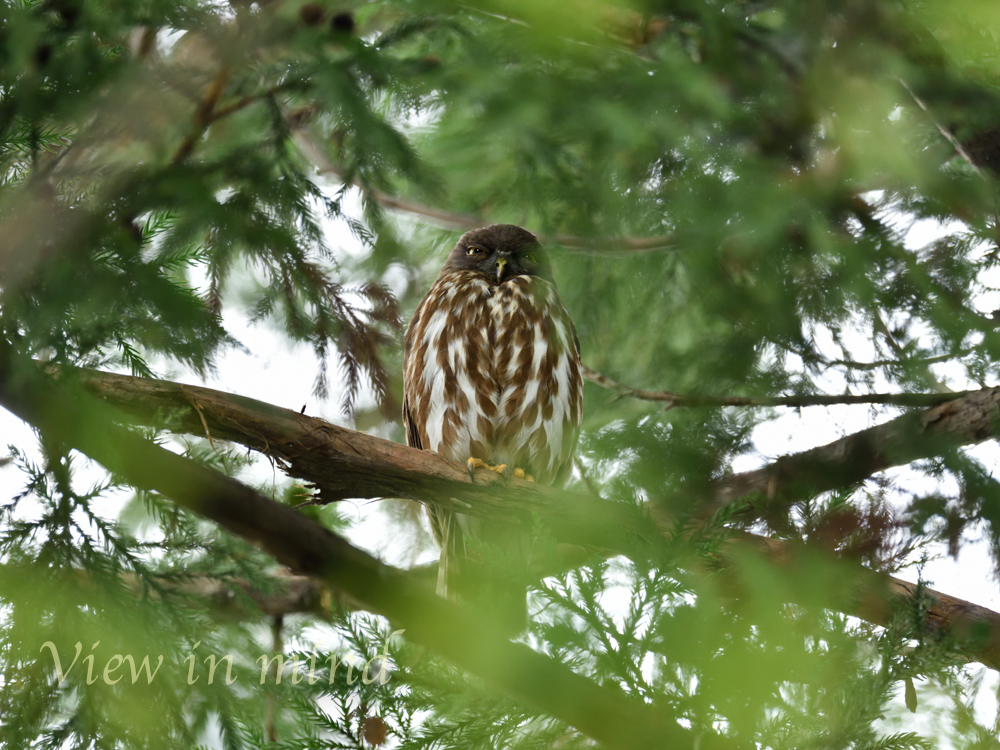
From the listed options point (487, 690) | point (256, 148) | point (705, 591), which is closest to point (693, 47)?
point (256, 148)

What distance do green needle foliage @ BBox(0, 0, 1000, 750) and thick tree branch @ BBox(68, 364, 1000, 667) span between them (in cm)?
12

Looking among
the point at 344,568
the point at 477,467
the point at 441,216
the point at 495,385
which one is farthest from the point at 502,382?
the point at 344,568

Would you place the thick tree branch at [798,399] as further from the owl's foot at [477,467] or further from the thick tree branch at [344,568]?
the thick tree branch at [344,568]

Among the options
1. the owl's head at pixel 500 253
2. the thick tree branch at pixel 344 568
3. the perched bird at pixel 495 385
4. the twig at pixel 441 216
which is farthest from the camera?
the owl's head at pixel 500 253

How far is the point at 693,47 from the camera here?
3.21 metres

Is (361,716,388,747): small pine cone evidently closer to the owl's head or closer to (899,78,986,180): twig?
(899,78,986,180): twig

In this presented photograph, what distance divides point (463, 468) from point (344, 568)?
140cm

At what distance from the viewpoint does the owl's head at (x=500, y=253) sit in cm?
450

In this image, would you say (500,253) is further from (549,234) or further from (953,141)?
(953,141)

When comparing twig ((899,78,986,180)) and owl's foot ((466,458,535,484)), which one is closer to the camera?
twig ((899,78,986,180))

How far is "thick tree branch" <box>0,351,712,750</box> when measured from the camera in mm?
1588

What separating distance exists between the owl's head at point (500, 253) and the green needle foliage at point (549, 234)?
4.59 feet

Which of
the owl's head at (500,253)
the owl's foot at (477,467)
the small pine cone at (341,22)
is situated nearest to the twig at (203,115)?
the small pine cone at (341,22)

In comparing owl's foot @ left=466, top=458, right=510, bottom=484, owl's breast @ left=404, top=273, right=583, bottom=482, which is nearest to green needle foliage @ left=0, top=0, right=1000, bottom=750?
owl's foot @ left=466, top=458, right=510, bottom=484
